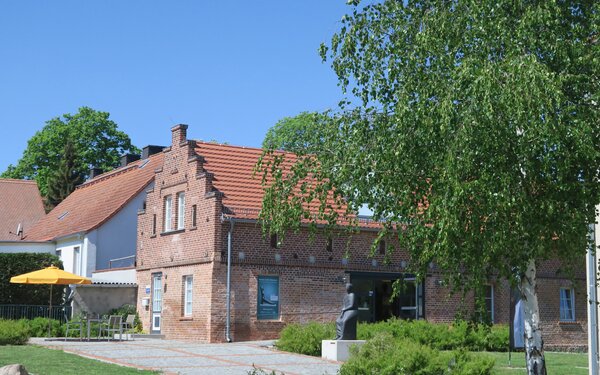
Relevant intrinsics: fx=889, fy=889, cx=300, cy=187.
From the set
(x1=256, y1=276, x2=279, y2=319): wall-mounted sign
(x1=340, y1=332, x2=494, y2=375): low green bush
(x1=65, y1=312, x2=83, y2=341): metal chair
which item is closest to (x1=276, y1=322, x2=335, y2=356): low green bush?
(x1=256, y1=276, x2=279, y2=319): wall-mounted sign

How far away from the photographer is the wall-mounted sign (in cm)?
2980

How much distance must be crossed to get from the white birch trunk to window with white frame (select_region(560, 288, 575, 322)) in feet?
74.5

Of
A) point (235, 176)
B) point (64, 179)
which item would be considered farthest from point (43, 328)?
point (64, 179)

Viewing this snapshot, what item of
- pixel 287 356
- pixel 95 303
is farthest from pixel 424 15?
pixel 95 303

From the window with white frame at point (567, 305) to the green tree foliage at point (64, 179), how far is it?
37769 millimetres

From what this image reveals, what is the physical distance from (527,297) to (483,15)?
4.28m

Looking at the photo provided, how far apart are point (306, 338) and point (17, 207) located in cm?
3168

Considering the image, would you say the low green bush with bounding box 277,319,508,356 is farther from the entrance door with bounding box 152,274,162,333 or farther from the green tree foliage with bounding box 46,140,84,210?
the green tree foliage with bounding box 46,140,84,210

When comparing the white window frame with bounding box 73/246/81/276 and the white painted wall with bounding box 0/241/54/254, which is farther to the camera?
the white painted wall with bounding box 0/241/54/254

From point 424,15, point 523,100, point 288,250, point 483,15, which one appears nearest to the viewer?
point 523,100

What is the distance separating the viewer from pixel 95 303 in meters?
35.2

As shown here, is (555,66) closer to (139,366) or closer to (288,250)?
(139,366)

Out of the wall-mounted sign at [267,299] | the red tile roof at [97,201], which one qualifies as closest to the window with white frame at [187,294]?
the wall-mounted sign at [267,299]

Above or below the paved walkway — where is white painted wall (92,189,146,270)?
above
